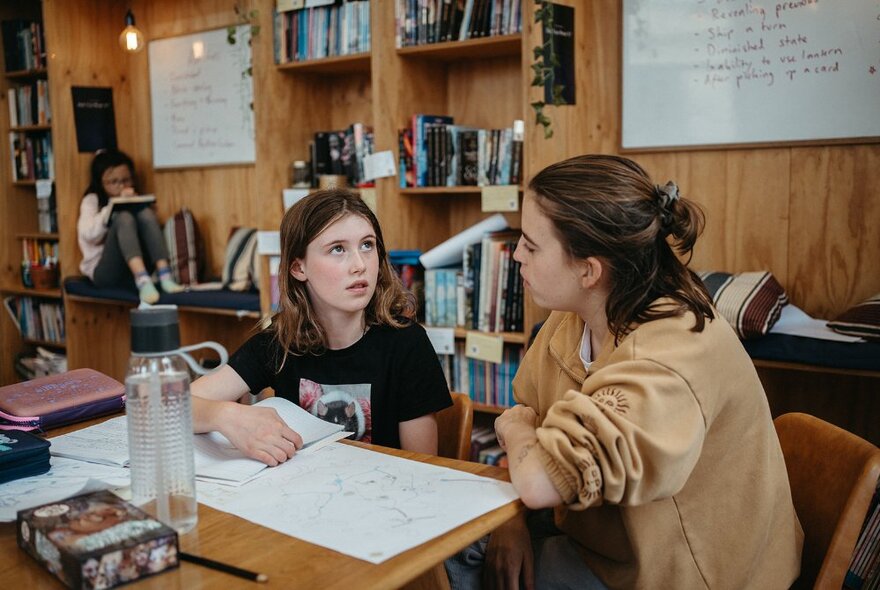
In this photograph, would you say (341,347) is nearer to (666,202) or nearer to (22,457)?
(22,457)

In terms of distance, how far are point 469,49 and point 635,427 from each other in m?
2.30

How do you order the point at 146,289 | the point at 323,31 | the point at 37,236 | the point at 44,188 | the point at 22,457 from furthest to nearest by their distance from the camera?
1. the point at 37,236
2. the point at 44,188
3. the point at 146,289
4. the point at 323,31
5. the point at 22,457

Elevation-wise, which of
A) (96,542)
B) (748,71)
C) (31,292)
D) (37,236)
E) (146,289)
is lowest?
(31,292)

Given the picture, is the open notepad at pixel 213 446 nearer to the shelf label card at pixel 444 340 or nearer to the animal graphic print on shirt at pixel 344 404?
the animal graphic print on shirt at pixel 344 404

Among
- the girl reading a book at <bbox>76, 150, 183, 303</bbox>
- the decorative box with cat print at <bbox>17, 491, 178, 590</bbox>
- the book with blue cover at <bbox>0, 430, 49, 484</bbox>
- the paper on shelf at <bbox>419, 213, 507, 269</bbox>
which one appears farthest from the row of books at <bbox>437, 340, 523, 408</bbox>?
Result: the decorative box with cat print at <bbox>17, 491, 178, 590</bbox>

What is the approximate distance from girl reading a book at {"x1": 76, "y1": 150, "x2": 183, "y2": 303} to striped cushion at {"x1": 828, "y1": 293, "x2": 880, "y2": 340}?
9.98ft

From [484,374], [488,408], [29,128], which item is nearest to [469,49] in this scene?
[484,374]

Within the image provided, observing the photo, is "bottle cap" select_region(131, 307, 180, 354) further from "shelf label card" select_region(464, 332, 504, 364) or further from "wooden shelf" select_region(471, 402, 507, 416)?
"wooden shelf" select_region(471, 402, 507, 416)

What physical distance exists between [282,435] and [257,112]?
8.28 feet

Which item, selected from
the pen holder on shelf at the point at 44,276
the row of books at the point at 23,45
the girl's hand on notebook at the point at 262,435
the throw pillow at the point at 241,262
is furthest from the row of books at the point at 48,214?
the girl's hand on notebook at the point at 262,435

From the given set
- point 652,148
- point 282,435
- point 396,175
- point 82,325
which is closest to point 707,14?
point 652,148

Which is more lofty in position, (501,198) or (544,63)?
(544,63)

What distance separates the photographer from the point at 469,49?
10.2 feet

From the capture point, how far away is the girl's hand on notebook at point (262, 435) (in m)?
1.29
